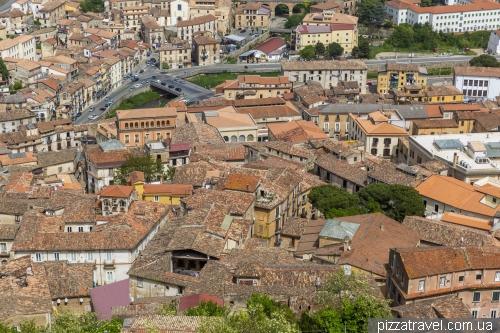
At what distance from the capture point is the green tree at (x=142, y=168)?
56.9 m

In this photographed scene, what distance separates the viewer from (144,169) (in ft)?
188

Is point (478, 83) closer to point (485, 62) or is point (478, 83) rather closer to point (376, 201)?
point (485, 62)

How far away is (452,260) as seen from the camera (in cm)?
3675

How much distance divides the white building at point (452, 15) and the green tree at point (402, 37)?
6.00 metres

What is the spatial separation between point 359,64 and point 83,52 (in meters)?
36.3

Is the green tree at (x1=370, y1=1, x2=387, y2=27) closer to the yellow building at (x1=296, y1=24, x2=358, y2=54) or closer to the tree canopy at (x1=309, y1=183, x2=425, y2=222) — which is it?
the yellow building at (x1=296, y1=24, x2=358, y2=54)

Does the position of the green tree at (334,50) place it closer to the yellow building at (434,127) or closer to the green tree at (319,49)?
the green tree at (319,49)

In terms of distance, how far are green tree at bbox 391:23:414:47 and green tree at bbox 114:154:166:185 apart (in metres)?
65.4

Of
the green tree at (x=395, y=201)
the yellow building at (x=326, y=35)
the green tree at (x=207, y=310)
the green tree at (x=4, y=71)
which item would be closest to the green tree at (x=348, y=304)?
the green tree at (x=207, y=310)

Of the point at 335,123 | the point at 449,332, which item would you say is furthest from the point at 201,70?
the point at 449,332

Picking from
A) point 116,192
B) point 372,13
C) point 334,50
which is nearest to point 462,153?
point 116,192

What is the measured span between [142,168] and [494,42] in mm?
72849

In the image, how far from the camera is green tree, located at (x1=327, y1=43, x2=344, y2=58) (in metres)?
108

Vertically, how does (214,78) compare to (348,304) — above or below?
below
